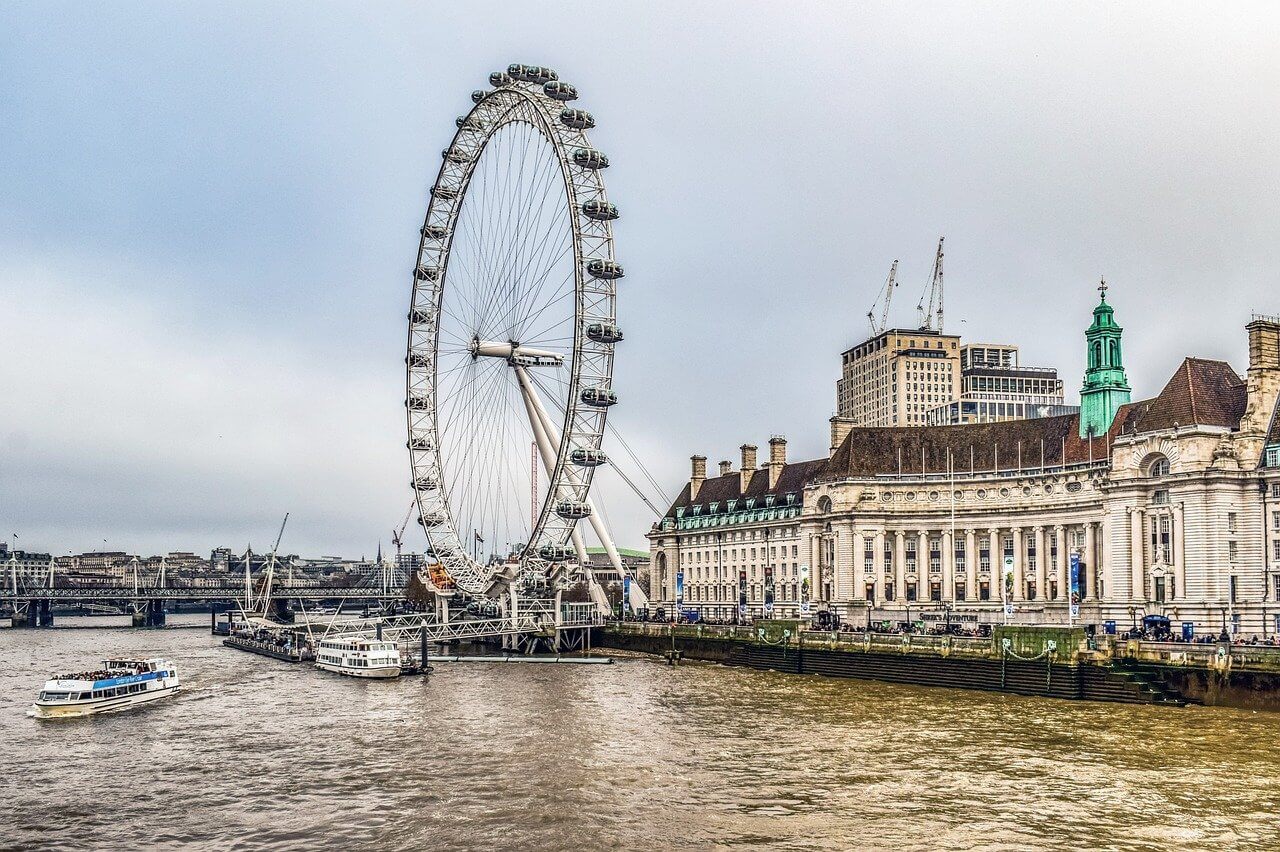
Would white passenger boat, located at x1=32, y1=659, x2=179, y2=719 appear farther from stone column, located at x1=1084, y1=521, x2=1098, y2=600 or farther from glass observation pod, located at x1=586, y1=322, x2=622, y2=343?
stone column, located at x1=1084, y1=521, x2=1098, y2=600

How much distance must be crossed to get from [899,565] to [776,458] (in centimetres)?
2260

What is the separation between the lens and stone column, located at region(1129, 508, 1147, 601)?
3425 inches

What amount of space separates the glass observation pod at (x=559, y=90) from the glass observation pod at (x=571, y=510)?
92.5 ft

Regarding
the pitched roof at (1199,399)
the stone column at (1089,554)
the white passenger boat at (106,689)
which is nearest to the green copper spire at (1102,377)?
the stone column at (1089,554)

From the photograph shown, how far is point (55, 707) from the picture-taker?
210 feet

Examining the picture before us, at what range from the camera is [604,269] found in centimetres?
9312

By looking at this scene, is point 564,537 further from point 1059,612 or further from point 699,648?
point 1059,612

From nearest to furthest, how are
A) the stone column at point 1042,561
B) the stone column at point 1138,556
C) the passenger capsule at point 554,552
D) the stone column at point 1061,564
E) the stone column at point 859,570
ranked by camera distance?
the stone column at point 1138,556, the passenger capsule at point 554,552, the stone column at point 1061,564, the stone column at point 1042,561, the stone column at point 859,570

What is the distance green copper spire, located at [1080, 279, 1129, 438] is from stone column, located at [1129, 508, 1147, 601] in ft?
59.1

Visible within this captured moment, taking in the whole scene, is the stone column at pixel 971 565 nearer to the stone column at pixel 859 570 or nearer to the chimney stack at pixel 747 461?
the stone column at pixel 859 570

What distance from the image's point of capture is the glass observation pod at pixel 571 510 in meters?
95.2

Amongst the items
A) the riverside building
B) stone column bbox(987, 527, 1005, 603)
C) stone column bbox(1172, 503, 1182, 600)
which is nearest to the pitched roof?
the riverside building

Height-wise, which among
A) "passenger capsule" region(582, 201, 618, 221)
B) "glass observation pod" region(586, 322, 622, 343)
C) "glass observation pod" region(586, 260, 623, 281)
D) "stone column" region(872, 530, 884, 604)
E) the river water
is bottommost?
the river water

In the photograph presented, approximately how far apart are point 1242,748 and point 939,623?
175 ft
